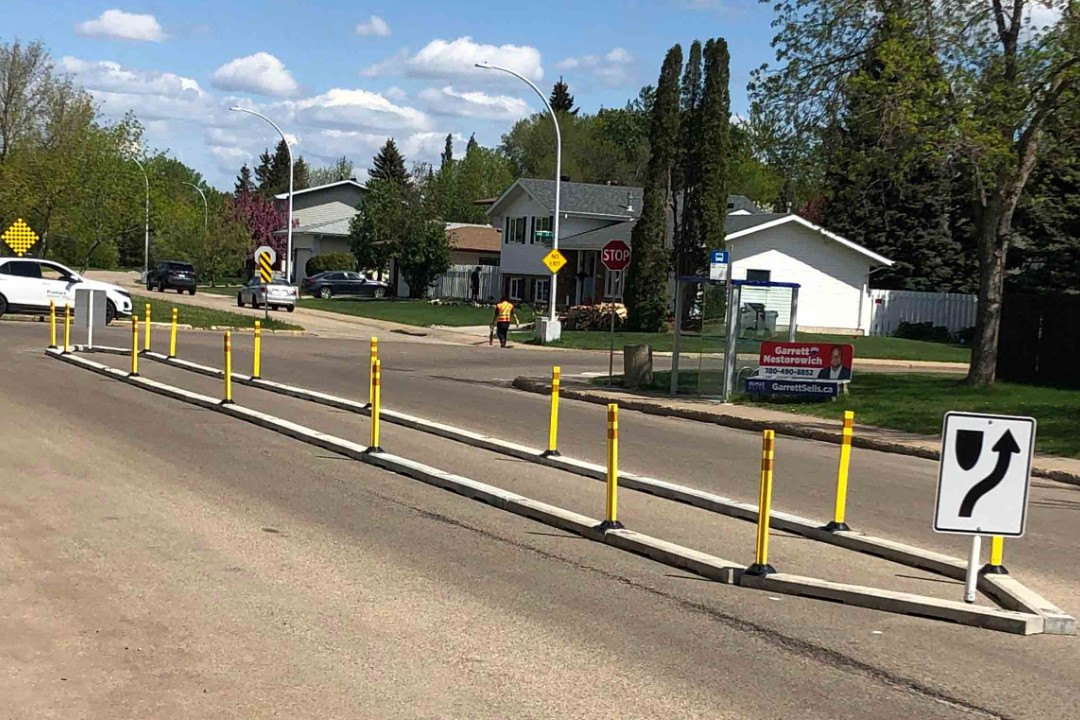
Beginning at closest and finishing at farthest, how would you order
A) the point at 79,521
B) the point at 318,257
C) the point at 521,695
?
the point at 521,695, the point at 79,521, the point at 318,257

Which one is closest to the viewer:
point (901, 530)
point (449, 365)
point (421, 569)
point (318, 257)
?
point (421, 569)

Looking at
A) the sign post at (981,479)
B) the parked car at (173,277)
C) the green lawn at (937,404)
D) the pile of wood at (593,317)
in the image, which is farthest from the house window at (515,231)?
the sign post at (981,479)

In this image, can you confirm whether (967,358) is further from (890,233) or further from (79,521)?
(79,521)

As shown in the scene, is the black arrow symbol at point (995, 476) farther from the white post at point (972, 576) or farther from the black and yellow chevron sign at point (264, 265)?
the black and yellow chevron sign at point (264, 265)

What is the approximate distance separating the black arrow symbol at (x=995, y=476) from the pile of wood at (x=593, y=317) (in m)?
39.2

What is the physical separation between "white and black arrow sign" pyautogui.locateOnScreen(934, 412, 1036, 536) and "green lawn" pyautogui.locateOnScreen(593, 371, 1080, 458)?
395 inches

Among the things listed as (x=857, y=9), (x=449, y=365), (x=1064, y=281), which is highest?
(x=857, y=9)

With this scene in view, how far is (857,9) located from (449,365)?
12566 mm

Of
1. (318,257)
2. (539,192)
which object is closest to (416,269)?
(539,192)

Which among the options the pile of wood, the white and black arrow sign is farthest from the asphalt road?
the pile of wood

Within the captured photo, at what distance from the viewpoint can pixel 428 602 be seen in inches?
309

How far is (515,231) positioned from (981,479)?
2278 inches

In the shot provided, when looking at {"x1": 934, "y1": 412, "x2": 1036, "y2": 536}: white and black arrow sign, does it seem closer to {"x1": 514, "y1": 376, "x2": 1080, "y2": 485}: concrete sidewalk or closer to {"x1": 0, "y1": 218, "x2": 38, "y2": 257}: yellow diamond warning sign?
{"x1": 514, "y1": 376, "x2": 1080, "y2": 485}: concrete sidewalk

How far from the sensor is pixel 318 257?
84.9 metres
